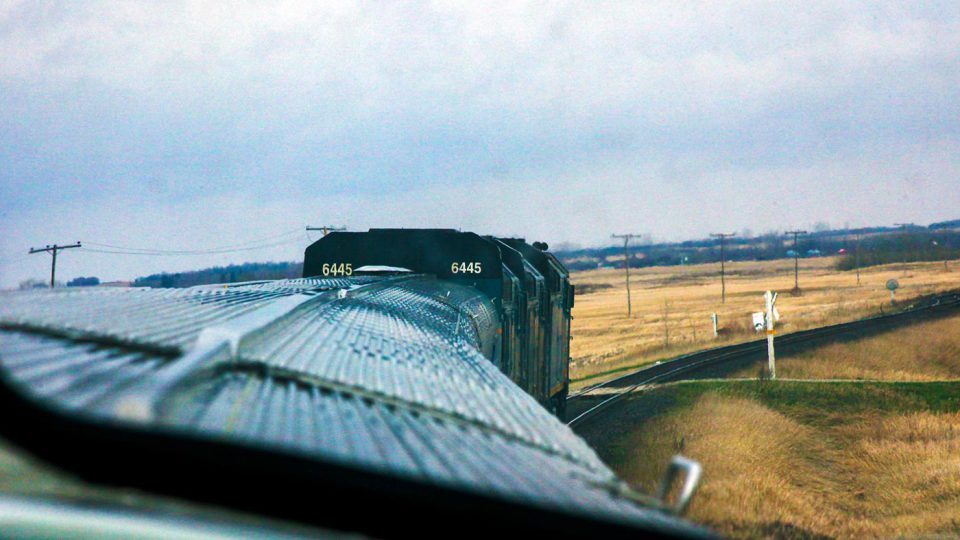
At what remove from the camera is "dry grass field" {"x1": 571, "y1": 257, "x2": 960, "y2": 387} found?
4784 centimetres

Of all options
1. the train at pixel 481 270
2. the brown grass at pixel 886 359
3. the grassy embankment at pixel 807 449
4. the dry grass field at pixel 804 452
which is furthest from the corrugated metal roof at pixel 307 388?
the brown grass at pixel 886 359

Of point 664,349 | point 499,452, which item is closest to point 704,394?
point 664,349

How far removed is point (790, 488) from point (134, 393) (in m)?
15.6

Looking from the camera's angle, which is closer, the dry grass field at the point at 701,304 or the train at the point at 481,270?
the train at the point at 481,270

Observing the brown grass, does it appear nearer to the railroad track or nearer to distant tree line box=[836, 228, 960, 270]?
the railroad track

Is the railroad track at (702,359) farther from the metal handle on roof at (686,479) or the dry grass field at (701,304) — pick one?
the metal handle on roof at (686,479)

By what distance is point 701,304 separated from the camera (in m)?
88.9

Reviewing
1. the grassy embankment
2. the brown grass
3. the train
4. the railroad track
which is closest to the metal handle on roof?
the grassy embankment

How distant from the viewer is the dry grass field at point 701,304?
47844 millimetres

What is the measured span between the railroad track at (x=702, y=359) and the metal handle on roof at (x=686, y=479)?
20.2 metres

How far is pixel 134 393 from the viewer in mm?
2424

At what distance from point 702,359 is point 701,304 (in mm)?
53719

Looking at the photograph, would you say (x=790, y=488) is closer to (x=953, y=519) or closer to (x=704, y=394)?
(x=953, y=519)

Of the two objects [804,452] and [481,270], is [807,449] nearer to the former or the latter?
[804,452]
